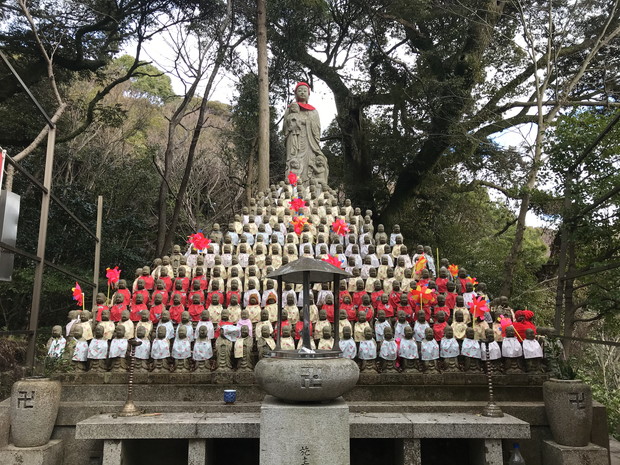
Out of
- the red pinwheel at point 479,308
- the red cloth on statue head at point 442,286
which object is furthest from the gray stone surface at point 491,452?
the red cloth on statue head at point 442,286

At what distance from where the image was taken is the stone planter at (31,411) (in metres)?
5.40

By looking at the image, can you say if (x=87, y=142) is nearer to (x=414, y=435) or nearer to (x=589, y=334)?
(x=414, y=435)

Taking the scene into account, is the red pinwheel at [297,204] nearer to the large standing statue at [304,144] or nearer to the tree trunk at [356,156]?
the large standing statue at [304,144]

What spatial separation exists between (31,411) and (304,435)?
3.13 meters

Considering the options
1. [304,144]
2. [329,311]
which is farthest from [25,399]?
[304,144]

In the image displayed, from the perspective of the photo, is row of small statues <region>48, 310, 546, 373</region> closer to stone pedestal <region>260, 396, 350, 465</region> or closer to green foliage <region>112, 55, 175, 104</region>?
stone pedestal <region>260, 396, 350, 465</region>

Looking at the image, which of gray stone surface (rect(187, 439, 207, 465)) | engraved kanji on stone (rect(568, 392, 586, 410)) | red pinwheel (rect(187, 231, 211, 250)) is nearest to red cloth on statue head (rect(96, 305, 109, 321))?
red pinwheel (rect(187, 231, 211, 250))

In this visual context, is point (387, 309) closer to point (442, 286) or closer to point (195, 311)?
point (442, 286)

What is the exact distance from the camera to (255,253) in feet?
34.3

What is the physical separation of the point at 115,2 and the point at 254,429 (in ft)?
45.3

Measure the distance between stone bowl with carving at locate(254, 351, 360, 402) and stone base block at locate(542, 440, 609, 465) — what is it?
107 inches

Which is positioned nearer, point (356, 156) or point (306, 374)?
point (306, 374)

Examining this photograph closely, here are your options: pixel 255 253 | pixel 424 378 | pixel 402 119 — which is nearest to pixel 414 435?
pixel 424 378

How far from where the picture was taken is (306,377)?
14.9 feet
